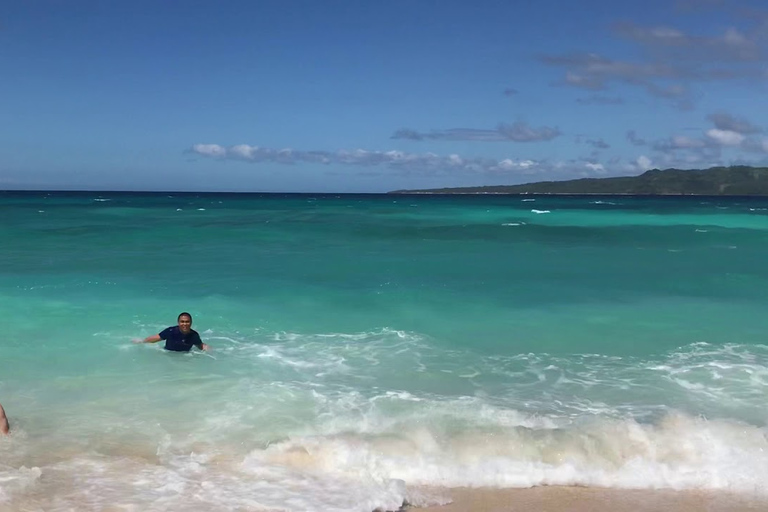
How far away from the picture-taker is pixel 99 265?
74.4ft

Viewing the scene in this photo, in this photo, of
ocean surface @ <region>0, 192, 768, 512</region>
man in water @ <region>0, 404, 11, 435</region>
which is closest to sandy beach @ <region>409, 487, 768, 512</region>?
ocean surface @ <region>0, 192, 768, 512</region>

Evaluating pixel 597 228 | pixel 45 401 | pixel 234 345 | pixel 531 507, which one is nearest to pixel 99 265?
pixel 234 345

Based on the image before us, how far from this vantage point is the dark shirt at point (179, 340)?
1135cm

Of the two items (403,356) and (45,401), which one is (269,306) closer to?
(403,356)

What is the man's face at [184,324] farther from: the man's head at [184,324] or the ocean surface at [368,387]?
the ocean surface at [368,387]

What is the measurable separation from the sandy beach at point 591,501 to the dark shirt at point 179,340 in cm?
597

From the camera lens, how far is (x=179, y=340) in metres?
11.4

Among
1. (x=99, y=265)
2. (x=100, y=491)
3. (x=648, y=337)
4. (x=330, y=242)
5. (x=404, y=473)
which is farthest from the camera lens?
(x=330, y=242)

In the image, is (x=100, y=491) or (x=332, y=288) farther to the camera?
(x=332, y=288)

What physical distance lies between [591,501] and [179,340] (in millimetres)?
7189

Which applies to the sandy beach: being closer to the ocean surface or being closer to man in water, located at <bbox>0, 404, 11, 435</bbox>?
the ocean surface

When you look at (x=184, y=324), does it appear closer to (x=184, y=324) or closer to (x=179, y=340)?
(x=184, y=324)

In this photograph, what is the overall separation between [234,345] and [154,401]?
119 inches

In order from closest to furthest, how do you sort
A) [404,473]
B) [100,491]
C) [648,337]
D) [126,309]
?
[100,491] < [404,473] < [648,337] < [126,309]
